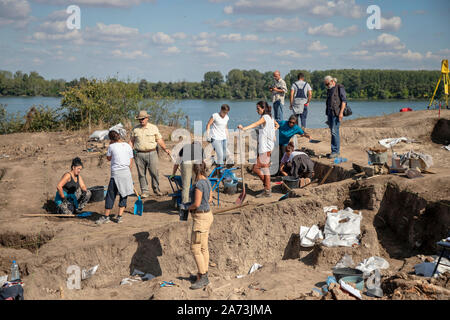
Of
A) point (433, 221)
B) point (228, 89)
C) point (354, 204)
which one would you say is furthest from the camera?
point (228, 89)

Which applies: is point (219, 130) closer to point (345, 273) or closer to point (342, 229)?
point (342, 229)

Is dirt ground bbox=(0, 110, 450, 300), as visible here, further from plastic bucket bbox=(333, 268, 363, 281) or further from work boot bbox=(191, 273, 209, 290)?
plastic bucket bbox=(333, 268, 363, 281)

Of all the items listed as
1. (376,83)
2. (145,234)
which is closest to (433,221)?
(145,234)

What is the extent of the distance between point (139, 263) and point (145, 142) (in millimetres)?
2871

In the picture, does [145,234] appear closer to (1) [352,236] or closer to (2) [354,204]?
(1) [352,236]

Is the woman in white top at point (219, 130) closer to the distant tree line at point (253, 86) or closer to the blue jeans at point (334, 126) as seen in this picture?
the blue jeans at point (334, 126)

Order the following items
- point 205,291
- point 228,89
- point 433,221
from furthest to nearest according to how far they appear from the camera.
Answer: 1. point 228,89
2. point 433,221
3. point 205,291

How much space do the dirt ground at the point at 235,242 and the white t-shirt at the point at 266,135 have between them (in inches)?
43.1

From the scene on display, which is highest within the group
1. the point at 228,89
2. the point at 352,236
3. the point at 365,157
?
the point at 228,89

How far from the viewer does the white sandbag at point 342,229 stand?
630 centimetres

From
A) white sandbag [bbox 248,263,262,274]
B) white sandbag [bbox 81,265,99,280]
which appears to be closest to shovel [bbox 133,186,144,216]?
white sandbag [bbox 81,265,99,280]

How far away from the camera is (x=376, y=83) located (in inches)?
1901

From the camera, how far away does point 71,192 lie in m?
8.13

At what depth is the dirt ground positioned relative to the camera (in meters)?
5.48
